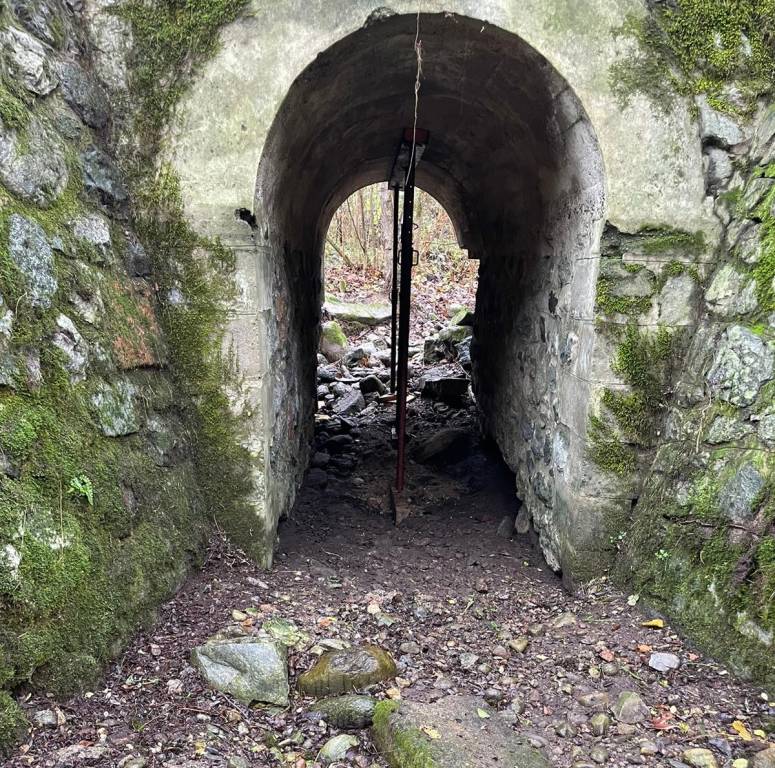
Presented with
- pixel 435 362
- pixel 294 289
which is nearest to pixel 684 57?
pixel 294 289

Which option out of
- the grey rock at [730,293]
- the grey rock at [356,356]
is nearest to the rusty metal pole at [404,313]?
the grey rock at [730,293]

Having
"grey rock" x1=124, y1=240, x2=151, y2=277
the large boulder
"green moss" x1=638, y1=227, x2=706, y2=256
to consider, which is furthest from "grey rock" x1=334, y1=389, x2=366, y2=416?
"green moss" x1=638, y1=227, x2=706, y2=256

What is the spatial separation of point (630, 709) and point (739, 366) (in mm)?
1476

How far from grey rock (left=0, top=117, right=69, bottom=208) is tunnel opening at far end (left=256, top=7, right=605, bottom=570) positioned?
33.8 inches

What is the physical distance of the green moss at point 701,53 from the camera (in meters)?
2.55

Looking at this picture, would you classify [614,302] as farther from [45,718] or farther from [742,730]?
[45,718]

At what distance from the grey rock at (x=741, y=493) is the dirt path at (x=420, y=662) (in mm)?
598

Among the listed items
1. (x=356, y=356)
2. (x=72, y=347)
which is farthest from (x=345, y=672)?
(x=356, y=356)

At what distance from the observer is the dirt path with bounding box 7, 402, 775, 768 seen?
1.88 metres

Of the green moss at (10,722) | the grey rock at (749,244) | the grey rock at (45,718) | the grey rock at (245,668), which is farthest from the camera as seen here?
the grey rock at (749,244)

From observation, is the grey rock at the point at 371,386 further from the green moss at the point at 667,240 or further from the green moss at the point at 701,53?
the green moss at the point at 701,53

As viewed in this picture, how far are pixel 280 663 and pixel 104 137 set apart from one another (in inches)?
99.5

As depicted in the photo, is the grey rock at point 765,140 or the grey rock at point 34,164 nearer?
the grey rock at point 34,164

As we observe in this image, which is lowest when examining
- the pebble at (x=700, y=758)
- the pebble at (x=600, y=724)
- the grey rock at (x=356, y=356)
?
the pebble at (x=600, y=724)
